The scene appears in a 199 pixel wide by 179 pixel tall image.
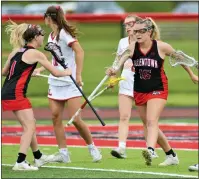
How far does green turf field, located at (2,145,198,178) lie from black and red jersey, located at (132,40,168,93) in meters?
1.03

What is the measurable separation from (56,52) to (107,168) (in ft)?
5.59

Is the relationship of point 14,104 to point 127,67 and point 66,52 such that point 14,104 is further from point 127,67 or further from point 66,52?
point 127,67

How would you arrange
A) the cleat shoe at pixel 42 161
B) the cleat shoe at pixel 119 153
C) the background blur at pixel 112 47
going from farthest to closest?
the background blur at pixel 112 47 → the cleat shoe at pixel 119 153 → the cleat shoe at pixel 42 161

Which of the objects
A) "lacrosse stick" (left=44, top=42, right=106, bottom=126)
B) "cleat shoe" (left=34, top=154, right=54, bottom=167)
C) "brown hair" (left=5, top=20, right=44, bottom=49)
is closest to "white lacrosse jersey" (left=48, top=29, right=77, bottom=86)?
"lacrosse stick" (left=44, top=42, right=106, bottom=126)

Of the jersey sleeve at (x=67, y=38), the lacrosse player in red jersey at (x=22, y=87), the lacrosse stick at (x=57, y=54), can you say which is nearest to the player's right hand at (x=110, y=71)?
the lacrosse stick at (x=57, y=54)

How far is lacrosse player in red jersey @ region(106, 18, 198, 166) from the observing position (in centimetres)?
1181

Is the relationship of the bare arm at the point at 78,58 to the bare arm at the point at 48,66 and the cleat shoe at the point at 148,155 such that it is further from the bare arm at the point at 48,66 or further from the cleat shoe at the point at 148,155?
the cleat shoe at the point at 148,155

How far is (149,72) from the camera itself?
39.0 feet

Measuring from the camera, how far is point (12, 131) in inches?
664

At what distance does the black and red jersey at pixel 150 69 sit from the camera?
11.9 m

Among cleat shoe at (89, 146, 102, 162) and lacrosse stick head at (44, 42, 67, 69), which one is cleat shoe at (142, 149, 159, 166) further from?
lacrosse stick head at (44, 42, 67, 69)

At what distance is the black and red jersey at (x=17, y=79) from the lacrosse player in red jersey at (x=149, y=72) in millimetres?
1376

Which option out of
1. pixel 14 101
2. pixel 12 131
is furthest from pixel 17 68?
pixel 12 131

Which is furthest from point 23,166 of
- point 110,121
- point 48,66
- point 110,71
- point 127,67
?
point 110,121
